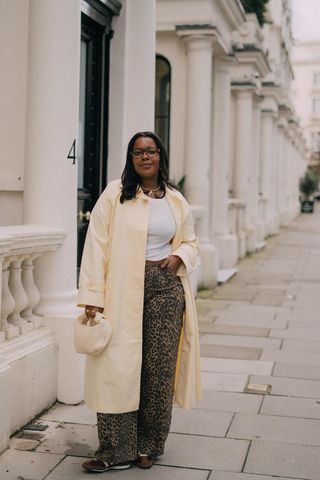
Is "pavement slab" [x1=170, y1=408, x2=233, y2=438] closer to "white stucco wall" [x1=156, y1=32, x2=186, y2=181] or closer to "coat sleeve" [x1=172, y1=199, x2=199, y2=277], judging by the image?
"coat sleeve" [x1=172, y1=199, x2=199, y2=277]

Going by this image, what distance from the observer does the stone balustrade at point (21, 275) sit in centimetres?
520

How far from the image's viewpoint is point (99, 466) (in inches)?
176

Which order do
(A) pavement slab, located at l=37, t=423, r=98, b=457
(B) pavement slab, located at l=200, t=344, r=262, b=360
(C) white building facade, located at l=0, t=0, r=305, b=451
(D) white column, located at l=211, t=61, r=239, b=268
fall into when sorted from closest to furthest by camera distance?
(A) pavement slab, located at l=37, t=423, r=98, b=457 → (C) white building facade, located at l=0, t=0, r=305, b=451 → (B) pavement slab, located at l=200, t=344, r=262, b=360 → (D) white column, located at l=211, t=61, r=239, b=268

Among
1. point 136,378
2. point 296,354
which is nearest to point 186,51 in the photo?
point 296,354

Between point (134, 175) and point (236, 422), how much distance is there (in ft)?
6.92

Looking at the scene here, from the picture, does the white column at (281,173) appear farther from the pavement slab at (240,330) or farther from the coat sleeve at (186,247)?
the coat sleeve at (186,247)

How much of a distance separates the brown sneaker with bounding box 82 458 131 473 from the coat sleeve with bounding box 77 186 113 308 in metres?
0.93

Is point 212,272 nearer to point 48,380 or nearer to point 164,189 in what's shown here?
point 48,380

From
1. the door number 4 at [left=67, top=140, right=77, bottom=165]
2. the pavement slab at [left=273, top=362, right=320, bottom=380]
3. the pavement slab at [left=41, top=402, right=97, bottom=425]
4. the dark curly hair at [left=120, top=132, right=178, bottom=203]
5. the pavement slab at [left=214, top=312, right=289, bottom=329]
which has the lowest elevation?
the pavement slab at [left=41, top=402, right=97, bottom=425]

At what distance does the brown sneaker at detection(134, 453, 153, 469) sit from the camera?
14.9 ft

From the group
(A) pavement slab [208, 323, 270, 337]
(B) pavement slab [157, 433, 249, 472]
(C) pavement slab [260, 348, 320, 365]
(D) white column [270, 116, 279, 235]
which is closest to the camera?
(B) pavement slab [157, 433, 249, 472]

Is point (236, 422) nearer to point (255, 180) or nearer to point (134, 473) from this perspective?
point (134, 473)

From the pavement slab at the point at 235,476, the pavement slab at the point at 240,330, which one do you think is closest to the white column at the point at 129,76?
the pavement slab at the point at 240,330

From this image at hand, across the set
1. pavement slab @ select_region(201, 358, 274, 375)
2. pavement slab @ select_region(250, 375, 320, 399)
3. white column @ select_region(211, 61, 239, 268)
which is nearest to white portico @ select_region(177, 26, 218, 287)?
white column @ select_region(211, 61, 239, 268)
